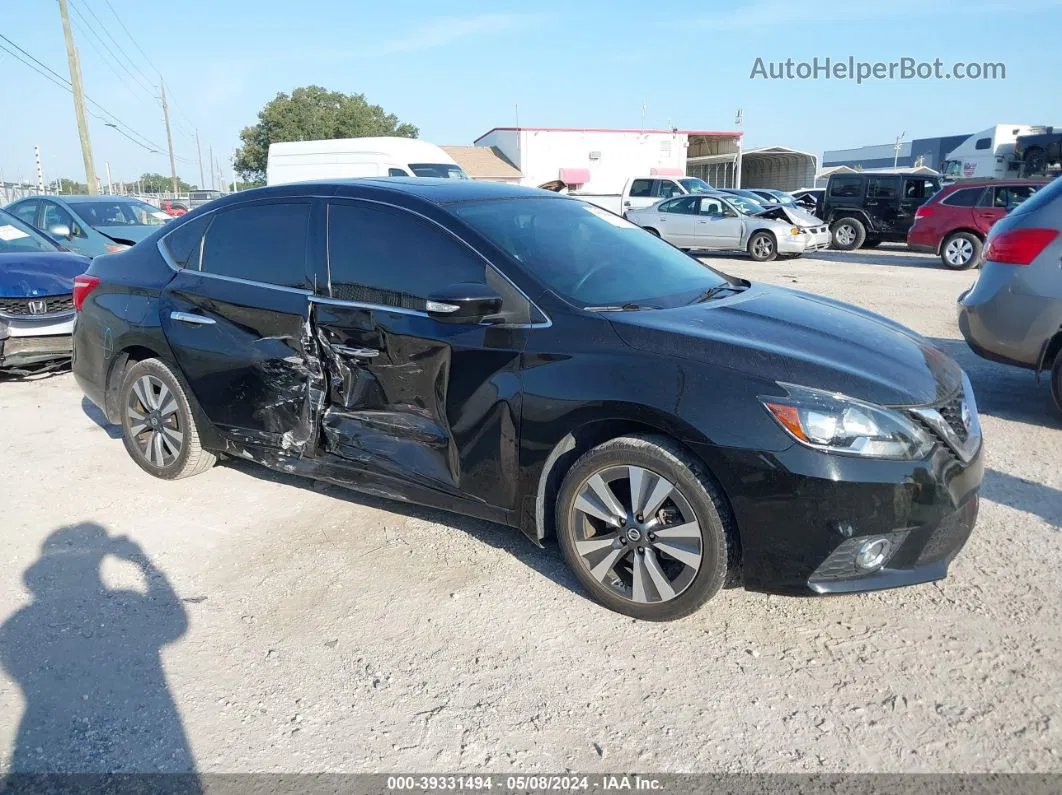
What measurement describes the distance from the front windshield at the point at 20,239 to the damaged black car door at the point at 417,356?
556 centimetres

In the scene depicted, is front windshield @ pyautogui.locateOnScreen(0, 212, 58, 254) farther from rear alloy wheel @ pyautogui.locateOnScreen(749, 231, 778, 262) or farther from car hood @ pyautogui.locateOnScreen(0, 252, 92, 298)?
rear alloy wheel @ pyautogui.locateOnScreen(749, 231, 778, 262)

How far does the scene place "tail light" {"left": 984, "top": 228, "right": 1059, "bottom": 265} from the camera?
5156 millimetres

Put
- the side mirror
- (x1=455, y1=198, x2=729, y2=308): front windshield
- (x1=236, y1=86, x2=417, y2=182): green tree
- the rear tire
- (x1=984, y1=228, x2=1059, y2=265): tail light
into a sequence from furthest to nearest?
(x1=236, y1=86, x2=417, y2=182): green tree → the rear tire → (x1=984, y1=228, x2=1059, y2=265): tail light → (x1=455, y1=198, x2=729, y2=308): front windshield → the side mirror

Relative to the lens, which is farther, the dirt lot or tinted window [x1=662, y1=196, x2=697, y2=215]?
tinted window [x1=662, y1=196, x2=697, y2=215]

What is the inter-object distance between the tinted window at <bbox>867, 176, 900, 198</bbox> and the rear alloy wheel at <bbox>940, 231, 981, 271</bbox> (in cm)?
370

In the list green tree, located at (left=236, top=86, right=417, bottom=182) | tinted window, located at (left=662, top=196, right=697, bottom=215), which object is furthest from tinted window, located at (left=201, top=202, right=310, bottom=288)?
green tree, located at (left=236, top=86, right=417, bottom=182)

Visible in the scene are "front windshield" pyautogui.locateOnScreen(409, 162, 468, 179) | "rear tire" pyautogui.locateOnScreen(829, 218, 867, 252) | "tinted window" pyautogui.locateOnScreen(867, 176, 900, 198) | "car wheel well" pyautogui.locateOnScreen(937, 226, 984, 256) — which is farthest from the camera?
"rear tire" pyautogui.locateOnScreen(829, 218, 867, 252)

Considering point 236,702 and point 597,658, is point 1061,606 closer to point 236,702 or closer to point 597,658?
point 597,658

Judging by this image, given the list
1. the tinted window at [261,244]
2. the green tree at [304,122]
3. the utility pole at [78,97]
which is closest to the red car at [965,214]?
the tinted window at [261,244]

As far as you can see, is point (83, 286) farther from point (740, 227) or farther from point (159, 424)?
point (740, 227)

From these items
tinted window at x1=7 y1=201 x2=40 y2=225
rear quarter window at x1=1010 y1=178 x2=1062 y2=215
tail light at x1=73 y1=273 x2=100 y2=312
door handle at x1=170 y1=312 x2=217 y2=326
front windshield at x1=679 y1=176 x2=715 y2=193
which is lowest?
door handle at x1=170 y1=312 x2=217 y2=326

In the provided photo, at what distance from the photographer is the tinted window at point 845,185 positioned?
739 inches

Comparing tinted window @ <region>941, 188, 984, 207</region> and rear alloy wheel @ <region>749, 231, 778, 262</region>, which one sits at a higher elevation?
tinted window @ <region>941, 188, 984, 207</region>

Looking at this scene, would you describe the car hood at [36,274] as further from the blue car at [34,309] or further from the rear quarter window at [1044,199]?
the rear quarter window at [1044,199]
